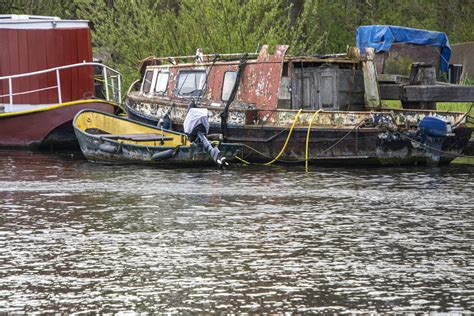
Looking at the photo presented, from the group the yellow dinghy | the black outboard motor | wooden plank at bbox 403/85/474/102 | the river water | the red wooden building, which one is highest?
the red wooden building

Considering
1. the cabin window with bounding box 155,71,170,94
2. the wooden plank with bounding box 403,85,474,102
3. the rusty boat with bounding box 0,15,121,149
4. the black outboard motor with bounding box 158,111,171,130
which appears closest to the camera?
the wooden plank with bounding box 403,85,474,102

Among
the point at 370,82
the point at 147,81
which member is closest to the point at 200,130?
the point at 370,82

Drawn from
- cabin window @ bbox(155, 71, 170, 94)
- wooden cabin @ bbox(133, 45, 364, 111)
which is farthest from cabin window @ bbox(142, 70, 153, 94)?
wooden cabin @ bbox(133, 45, 364, 111)

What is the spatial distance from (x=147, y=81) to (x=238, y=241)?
501 inches

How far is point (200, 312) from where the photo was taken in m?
9.69

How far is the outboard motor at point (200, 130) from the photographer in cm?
2031

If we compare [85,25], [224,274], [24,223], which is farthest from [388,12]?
[224,274]

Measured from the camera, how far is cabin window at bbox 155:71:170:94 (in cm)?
2414

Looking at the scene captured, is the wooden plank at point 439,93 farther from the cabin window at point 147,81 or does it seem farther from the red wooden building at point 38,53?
the red wooden building at point 38,53

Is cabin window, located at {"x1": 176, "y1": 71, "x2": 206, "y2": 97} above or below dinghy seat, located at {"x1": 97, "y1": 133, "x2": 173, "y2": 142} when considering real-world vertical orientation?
above

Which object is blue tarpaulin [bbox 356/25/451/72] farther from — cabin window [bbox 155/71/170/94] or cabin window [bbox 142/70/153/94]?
cabin window [bbox 155/71/170/94]

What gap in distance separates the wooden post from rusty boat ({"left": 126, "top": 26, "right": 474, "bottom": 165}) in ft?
0.07

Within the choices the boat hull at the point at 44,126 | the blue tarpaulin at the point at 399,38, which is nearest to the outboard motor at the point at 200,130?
the boat hull at the point at 44,126

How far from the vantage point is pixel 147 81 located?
25266 millimetres
